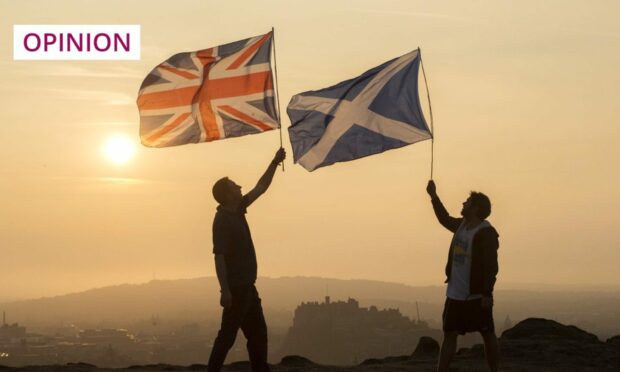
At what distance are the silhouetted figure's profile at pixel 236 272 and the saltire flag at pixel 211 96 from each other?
319cm

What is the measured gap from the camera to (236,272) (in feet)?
44.3

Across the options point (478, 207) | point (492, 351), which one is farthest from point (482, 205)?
point (492, 351)

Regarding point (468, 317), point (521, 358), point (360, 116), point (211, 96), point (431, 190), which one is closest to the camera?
point (468, 317)

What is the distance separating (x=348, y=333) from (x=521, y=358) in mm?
85832

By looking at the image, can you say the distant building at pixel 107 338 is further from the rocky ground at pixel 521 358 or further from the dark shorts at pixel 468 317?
the dark shorts at pixel 468 317

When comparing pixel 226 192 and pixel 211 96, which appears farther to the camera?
pixel 211 96

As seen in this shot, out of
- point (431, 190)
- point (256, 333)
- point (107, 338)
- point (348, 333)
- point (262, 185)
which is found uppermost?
point (262, 185)

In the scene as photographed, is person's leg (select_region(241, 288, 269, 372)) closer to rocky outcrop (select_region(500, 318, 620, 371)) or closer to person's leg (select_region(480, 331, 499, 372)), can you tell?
person's leg (select_region(480, 331, 499, 372))

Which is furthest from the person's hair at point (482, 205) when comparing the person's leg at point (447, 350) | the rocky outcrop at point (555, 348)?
the rocky outcrop at point (555, 348)

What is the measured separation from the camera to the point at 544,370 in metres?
16.4

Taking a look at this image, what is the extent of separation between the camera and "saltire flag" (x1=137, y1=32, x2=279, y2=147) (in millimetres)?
17000

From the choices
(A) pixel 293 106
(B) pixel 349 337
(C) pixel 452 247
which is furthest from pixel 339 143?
(B) pixel 349 337

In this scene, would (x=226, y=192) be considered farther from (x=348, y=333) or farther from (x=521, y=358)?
(x=348, y=333)

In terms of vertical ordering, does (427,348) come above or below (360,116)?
below
